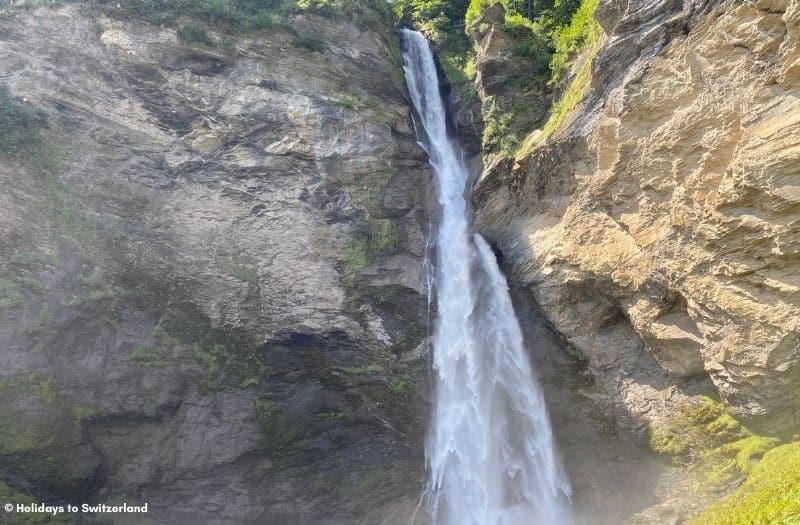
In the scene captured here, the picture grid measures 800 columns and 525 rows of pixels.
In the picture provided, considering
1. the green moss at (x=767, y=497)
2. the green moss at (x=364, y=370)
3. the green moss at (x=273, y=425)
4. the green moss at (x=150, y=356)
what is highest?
the green moss at (x=150, y=356)

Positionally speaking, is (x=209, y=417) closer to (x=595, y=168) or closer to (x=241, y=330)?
(x=241, y=330)

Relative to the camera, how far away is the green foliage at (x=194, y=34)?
17219 mm

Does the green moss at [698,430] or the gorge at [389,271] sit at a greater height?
the gorge at [389,271]

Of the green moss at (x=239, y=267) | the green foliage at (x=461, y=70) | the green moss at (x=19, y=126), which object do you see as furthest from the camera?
the green foliage at (x=461, y=70)

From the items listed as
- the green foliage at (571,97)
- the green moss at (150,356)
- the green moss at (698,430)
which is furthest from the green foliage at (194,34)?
the green moss at (698,430)

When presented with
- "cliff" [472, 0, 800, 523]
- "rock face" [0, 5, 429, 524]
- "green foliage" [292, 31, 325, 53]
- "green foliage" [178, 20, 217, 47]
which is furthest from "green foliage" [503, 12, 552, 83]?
"green foliage" [178, 20, 217, 47]

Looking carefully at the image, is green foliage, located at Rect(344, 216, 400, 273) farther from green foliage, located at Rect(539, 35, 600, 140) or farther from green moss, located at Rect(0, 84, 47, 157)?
green moss, located at Rect(0, 84, 47, 157)

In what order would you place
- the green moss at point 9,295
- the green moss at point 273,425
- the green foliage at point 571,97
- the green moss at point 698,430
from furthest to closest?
the green moss at point 273,425
the green foliage at point 571,97
the green moss at point 9,295
the green moss at point 698,430

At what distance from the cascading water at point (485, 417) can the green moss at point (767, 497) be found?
13.9ft

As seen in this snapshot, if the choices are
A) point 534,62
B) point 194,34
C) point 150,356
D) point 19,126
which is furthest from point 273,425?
point 534,62

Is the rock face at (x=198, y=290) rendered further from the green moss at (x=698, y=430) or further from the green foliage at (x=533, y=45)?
the green moss at (x=698, y=430)

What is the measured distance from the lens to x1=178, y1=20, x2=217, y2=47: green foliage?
1722cm

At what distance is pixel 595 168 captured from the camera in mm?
13203

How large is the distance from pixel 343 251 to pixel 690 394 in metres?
10.2
